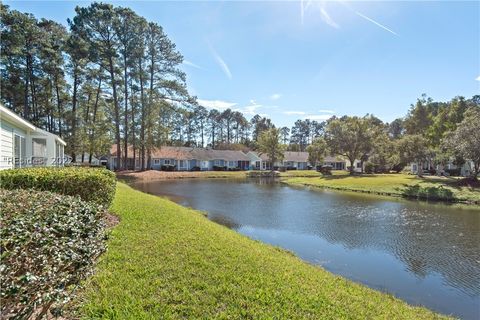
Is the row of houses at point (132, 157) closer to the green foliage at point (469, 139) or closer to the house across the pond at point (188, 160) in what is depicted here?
the house across the pond at point (188, 160)

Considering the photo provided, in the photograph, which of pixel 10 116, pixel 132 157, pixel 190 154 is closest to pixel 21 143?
pixel 10 116

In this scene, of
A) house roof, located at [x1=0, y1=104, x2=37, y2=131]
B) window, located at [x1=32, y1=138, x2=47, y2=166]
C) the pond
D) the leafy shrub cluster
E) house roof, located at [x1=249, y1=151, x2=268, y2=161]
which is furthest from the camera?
house roof, located at [x1=249, y1=151, x2=268, y2=161]

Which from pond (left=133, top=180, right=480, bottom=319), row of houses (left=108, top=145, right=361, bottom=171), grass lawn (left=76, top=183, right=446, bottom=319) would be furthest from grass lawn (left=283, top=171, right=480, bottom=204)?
row of houses (left=108, top=145, right=361, bottom=171)

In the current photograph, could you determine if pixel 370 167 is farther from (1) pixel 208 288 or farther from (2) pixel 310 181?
(1) pixel 208 288

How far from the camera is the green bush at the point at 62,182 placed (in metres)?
7.42

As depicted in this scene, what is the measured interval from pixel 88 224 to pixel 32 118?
39.4 metres

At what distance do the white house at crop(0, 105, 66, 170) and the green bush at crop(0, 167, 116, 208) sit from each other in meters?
4.94

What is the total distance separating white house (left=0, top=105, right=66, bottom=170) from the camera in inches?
493

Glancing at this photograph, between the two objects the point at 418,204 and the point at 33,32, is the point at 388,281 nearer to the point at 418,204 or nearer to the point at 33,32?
the point at 418,204

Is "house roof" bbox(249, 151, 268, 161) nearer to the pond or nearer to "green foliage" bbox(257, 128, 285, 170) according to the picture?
"green foliage" bbox(257, 128, 285, 170)

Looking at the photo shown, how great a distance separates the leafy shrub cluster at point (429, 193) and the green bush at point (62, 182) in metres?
26.8

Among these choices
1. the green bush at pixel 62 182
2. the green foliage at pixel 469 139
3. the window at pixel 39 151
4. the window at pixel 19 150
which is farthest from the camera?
the green foliage at pixel 469 139

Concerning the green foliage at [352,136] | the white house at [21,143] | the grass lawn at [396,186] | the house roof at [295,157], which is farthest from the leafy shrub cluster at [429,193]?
the house roof at [295,157]

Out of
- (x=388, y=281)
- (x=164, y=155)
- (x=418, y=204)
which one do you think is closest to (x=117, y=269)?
(x=388, y=281)
